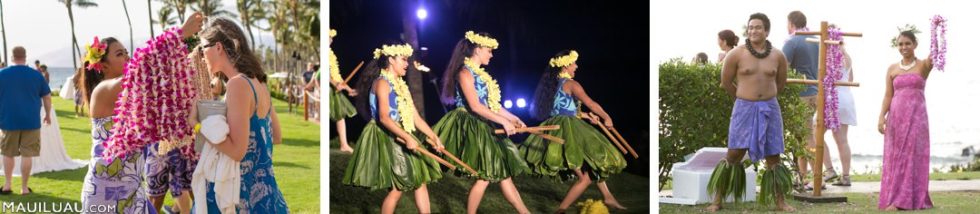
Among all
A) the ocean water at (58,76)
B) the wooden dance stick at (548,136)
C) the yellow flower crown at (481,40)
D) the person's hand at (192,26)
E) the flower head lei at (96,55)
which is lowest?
the wooden dance stick at (548,136)

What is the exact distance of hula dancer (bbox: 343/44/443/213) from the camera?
24.2ft

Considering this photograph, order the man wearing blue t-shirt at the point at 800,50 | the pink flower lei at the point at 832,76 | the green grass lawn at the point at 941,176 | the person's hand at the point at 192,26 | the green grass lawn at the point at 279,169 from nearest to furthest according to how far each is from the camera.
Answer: the person's hand at the point at 192,26
the pink flower lei at the point at 832,76
the man wearing blue t-shirt at the point at 800,50
the green grass lawn at the point at 279,169
the green grass lawn at the point at 941,176

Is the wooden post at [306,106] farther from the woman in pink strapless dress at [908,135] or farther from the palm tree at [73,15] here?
the woman in pink strapless dress at [908,135]

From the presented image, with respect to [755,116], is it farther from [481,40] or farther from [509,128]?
[481,40]

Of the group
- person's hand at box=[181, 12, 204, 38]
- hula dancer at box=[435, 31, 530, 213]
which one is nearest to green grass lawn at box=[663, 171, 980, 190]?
hula dancer at box=[435, 31, 530, 213]

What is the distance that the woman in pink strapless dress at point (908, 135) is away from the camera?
780cm

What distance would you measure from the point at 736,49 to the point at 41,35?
4.52 metres

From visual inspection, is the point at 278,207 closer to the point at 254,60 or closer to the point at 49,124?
the point at 254,60

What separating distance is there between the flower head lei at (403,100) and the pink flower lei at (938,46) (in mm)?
3274

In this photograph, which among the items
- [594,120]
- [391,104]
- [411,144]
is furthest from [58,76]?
[594,120]

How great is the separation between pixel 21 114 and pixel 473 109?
297 centimetres

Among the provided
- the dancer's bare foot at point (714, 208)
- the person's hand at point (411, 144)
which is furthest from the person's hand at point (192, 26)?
the dancer's bare foot at point (714, 208)

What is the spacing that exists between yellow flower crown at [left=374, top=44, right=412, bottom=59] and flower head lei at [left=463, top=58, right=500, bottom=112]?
36cm

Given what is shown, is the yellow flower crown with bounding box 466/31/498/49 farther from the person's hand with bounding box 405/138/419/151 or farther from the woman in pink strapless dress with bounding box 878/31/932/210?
the woman in pink strapless dress with bounding box 878/31/932/210
